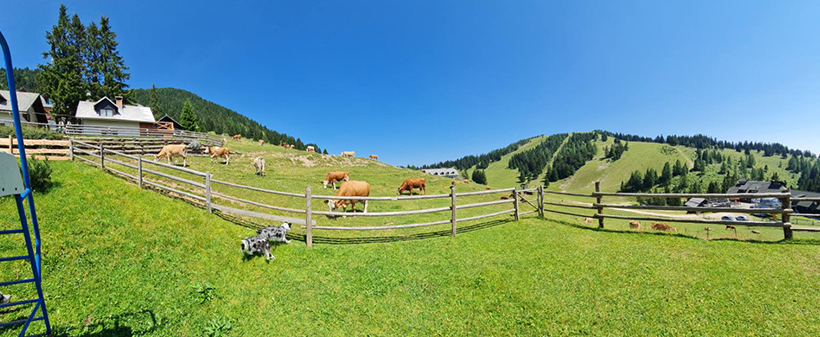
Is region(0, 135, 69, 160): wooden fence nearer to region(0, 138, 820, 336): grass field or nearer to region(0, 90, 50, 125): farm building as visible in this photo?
region(0, 138, 820, 336): grass field

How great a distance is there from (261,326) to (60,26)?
57.2 m

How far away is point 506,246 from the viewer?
7926mm

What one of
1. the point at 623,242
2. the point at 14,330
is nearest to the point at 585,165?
the point at 623,242

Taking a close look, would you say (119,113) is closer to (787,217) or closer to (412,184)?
(412,184)

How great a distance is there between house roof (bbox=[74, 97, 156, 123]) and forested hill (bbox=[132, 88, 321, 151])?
27315 millimetres

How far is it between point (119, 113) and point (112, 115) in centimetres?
144

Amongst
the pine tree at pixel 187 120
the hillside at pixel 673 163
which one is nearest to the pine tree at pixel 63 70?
the pine tree at pixel 187 120

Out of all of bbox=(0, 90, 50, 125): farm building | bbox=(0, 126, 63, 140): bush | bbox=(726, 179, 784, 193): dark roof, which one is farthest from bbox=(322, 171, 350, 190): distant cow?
bbox=(726, 179, 784, 193): dark roof

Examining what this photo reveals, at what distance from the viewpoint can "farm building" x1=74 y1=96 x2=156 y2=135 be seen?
34656 millimetres

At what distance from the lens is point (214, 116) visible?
110 metres

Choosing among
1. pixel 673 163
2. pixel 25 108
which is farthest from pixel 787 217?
pixel 673 163

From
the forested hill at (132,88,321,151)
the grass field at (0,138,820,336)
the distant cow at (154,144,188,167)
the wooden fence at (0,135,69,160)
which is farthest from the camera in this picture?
the forested hill at (132,88,321,151)

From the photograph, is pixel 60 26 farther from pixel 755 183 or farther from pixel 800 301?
pixel 755 183

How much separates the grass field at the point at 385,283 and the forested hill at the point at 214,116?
73264 millimetres
